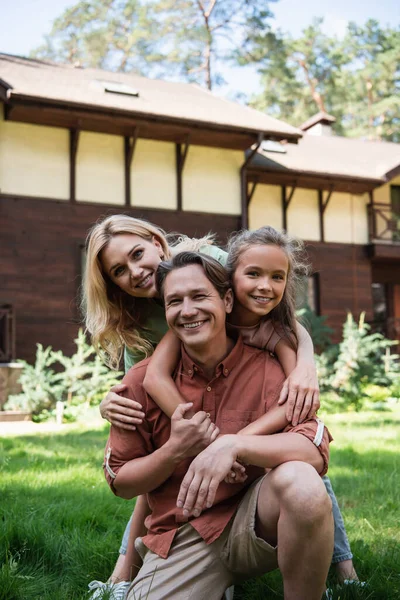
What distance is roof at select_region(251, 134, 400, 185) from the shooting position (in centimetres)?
→ 1673

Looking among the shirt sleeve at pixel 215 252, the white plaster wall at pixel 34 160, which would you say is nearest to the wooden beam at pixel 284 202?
the white plaster wall at pixel 34 160

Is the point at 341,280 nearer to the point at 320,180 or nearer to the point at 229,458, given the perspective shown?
the point at 320,180

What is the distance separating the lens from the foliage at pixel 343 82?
1246 inches

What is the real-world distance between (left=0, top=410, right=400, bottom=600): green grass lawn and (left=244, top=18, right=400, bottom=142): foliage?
27.5 metres

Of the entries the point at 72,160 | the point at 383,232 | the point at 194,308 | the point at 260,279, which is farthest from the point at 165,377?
the point at 383,232

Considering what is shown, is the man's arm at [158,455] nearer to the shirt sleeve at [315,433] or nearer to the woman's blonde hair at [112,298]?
the shirt sleeve at [315,433]

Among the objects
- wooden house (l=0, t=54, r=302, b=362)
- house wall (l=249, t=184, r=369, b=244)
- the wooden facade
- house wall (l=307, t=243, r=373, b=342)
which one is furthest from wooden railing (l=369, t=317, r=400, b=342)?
the wooden facade

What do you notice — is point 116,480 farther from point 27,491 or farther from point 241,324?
point 27,491

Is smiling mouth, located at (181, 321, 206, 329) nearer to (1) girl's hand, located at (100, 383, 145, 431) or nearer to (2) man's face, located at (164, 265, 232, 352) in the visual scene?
(2) man's face, located at (164, 265, 232, 352)

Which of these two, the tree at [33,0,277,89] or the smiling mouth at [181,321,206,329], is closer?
the smiling mouth at [181,321,206,329]

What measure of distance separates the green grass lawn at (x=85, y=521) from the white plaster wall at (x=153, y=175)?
859 centimetres

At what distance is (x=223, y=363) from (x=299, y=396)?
0.36 metres

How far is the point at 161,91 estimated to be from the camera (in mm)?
16734

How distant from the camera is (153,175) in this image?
14.8 m
